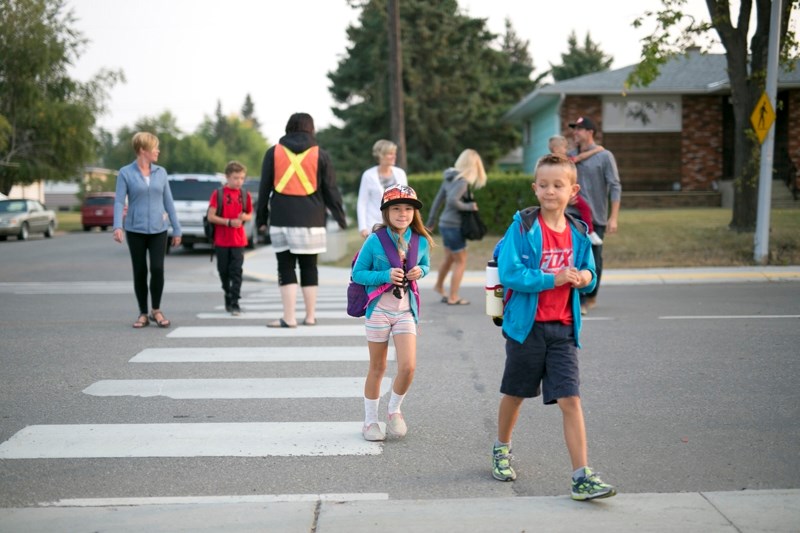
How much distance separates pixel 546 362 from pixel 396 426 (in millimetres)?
1353

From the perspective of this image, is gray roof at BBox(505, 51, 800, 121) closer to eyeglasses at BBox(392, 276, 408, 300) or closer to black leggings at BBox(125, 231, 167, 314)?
black leggings at BBox(125, 231, 167, 314)

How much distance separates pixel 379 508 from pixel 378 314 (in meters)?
1.41

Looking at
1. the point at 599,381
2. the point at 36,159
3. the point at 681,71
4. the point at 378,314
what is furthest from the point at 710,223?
the point at 36,159

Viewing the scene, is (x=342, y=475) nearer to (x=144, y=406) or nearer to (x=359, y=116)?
(x=144, y=406)

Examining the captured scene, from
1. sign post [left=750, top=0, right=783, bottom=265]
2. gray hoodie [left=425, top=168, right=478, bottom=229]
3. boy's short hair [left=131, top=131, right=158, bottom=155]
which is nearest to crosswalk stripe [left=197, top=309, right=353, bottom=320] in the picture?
gray hoodie [left=425, top=168, right=478, bottom=229]

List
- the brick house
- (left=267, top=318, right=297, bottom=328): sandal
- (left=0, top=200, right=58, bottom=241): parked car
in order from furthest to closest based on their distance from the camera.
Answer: (left=0, top=200, right=58, bottom=241): parked car
the brick house
(left=267, top=318, right=297, bottom=328): sandal

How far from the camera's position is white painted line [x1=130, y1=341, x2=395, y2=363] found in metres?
7.82

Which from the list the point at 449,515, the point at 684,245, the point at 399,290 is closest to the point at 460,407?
the point at 399,290

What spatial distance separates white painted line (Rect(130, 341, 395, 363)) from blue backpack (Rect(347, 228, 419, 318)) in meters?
2.60

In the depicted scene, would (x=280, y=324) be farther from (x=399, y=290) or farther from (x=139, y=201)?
(x=399, y=290)

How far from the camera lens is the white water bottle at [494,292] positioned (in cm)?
440

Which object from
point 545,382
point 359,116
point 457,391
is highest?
Answer: point 359,116

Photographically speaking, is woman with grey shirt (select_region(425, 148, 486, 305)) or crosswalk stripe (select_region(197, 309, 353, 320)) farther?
woman with grey shirt (select_region(425, 148, 486, 305))

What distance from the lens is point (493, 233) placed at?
830 inches
